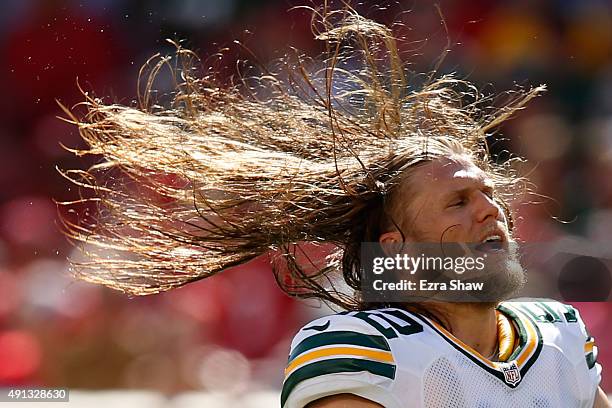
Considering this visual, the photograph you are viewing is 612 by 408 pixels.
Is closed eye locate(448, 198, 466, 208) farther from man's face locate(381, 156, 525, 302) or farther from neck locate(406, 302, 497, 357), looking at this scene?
neck locate(406, 302, 497, 357)

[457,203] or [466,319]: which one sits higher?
[457,203]

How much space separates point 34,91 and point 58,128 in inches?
14.1

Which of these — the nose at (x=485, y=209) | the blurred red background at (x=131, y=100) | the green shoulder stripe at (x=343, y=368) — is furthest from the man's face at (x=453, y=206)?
the blurred red background at (x=131, y=100)

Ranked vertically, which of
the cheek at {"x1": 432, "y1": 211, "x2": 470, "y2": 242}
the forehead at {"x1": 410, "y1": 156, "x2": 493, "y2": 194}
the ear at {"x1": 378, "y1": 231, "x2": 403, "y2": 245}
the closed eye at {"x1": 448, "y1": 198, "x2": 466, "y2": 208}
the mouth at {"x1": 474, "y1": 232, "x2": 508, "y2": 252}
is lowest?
the ear at {"x1": 378, "y1": 231, "x2": 403, "y2": 245}

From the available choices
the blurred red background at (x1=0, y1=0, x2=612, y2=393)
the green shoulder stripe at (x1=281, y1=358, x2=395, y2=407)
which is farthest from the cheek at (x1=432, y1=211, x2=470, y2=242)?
the blurred red background at (x1=0, y1=0, x2=612, y2=393)

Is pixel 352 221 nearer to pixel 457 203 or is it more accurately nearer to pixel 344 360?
pixel 457 203

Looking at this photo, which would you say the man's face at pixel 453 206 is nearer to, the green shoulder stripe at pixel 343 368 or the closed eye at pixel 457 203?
the closed eye at pixel 457 203

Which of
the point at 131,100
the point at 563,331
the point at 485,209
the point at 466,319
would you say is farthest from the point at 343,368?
the point at 131,100

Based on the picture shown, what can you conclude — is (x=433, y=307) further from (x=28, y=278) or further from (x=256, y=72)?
(x=256, y=72)

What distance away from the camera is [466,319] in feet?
7.35

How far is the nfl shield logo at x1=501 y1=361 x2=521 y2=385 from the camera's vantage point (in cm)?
213

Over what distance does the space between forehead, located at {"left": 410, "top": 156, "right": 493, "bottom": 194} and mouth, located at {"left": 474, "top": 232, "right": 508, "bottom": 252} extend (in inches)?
5.0

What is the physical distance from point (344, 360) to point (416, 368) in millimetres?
146

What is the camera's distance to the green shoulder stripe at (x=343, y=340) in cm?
202
